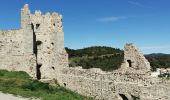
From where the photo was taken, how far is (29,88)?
27.5 metres

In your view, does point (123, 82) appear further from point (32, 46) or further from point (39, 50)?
point (32, 46)

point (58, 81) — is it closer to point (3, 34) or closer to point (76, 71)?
point (76, 71)

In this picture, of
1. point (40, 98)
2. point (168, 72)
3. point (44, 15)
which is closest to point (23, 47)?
point (44, 15)

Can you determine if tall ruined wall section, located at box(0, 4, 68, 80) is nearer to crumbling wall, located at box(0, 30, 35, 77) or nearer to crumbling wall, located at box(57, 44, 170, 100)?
crumbling wall, located at box(0, 30, 35, 77)

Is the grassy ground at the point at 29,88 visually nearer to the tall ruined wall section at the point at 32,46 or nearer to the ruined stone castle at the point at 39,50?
the ruined stone castle at the point at 39,50

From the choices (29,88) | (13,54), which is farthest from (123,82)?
(13,54)

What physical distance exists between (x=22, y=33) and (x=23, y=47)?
1.09 m

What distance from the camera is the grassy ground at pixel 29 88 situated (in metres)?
25.4

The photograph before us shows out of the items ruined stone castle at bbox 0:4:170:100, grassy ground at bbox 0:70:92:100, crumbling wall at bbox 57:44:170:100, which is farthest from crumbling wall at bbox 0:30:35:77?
crumbling wall at bbox 57:44:170:100

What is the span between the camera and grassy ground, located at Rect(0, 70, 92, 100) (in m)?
25.4

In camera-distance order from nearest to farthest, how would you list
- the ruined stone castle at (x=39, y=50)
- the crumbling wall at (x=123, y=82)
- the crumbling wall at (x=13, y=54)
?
1. the crumbling wall at (x=123, y=82)
2. the ruined stone castle at (x=39, y=50)
3. the crumbling wall at (x=13, y=54)

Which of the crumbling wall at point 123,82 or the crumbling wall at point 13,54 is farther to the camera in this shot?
the crumbling wall at point 13,54

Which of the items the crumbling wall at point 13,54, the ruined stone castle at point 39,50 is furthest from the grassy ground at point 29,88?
the ruined stone castle at point 39,50

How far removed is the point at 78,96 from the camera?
2853 centimetres
